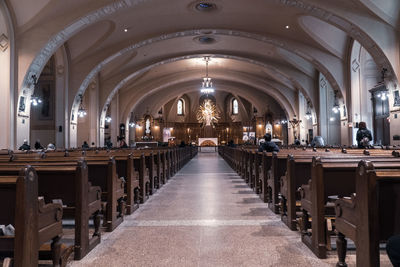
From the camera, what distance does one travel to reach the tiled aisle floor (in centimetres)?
279

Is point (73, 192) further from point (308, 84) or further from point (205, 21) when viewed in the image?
point (308, 84)

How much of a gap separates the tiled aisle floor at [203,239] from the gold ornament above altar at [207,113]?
2546 cm

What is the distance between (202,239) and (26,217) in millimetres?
1889

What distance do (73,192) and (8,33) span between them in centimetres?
877

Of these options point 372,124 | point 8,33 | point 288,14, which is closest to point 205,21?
point 288,14

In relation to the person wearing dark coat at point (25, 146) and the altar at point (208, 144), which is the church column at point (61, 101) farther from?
the altar at point (208, 144)

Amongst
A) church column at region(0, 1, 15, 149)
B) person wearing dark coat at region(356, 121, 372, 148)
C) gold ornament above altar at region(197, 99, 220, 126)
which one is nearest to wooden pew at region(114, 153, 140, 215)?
person wearing dark coat at region(356, 121, 372, 148)

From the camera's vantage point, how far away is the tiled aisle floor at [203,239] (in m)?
2.79

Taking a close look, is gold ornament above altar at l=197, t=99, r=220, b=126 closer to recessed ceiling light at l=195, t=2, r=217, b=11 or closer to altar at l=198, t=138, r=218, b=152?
altar at l=198, t=138, r=218, b=152

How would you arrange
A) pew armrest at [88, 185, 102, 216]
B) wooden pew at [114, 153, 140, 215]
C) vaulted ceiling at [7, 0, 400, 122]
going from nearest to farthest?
1. pew armrest at [88, 185, 102, 216]
2. wooden pew at [114, 153, 140, 215]
3. vaulted ceiling at [7, 0, 400, 122]

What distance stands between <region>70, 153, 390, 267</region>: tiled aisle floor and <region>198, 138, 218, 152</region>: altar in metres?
24.9

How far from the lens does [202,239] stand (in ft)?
11.0

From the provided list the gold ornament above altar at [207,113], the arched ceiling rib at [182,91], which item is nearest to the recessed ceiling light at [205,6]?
the arched ceiling rib at [182,91]

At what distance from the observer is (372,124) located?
13.7m
